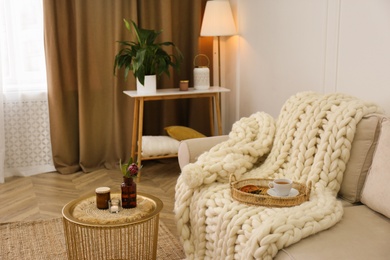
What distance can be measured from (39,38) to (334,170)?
279 cm

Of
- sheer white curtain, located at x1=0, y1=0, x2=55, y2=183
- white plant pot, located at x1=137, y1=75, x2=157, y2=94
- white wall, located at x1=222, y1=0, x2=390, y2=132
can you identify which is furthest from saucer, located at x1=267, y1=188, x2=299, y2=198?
sheer white curtain, located at x1=0, y1=0, x2=55, y2=183

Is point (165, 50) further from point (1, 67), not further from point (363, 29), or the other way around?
point (363, 29)

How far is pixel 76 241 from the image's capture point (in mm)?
2230

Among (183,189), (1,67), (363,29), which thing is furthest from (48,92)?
(363,29)

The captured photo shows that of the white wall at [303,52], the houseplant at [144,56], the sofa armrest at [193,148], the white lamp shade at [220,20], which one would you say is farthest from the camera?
the white lamp shade at [220,20]

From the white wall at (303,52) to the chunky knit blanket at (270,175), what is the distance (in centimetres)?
36

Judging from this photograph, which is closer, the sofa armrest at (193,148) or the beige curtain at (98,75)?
the sofa armrest at (193,148)

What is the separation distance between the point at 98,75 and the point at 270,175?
220 cm

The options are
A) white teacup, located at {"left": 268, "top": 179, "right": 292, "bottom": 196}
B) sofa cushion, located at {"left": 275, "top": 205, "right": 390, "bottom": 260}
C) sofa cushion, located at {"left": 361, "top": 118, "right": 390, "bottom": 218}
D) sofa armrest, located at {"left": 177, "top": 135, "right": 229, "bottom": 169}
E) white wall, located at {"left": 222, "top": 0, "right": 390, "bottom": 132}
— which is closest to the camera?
sofa cushion, located at {"left": 275, "top": 205, "right": 390, "bottom": 260}

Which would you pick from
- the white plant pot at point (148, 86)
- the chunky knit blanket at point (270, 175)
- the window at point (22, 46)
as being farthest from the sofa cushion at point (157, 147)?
the chunky knit blanket at point (270, 175)

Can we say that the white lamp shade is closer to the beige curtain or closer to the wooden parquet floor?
the beige curtain

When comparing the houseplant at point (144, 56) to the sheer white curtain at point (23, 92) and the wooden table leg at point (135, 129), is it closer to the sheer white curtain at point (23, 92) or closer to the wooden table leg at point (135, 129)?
the wooden table leg at point (135, 129)

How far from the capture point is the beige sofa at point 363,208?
1683 mm

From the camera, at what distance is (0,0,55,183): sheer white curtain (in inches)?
155
